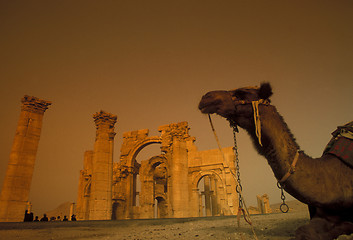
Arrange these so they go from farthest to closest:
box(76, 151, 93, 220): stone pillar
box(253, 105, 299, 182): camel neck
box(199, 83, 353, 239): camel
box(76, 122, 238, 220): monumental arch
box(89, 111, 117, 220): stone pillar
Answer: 1. box(76, 151, 93, 220): stone pillar
2. box(76, 122, 238, 220): monumental arch
3. box(89, 111, 117, 220): stone pillar
4. box(253, 105, 299, 182): camel neck
5. box(199, 83, 353, 239): camel

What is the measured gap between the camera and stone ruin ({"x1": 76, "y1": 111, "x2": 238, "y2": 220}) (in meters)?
14.5

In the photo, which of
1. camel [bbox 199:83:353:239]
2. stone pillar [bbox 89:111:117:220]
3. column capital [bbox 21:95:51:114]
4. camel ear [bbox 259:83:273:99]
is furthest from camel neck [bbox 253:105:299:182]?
column capital [bbox 21:95:51:114]

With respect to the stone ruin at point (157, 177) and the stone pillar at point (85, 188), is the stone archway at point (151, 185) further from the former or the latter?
the stone pillar at point (85, 188)

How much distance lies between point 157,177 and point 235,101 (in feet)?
102

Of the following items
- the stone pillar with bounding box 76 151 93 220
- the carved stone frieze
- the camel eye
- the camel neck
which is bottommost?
the camel neck

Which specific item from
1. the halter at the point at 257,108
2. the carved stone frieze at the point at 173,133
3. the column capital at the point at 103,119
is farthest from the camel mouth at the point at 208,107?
the carved stone frieze at the point at 173,133

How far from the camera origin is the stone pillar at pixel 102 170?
44.7 feet

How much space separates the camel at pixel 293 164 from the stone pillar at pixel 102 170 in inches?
491

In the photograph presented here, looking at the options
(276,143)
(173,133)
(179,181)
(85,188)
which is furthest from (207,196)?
(276,143)

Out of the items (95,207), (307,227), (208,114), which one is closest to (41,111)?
(95,207)

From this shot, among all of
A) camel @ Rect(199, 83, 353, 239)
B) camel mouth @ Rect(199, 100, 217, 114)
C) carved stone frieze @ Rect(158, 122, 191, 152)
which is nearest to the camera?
camel @ Rect(199, 83, 353, 239)

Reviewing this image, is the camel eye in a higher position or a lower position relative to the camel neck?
higher

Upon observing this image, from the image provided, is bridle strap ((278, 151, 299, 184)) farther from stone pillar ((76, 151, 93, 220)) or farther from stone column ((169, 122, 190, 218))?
stone pillar ((76, 151, 93, 220))

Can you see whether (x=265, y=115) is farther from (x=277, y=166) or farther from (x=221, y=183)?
(x=221, y=183)
